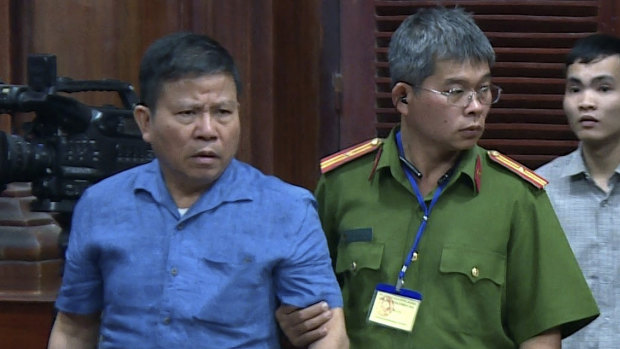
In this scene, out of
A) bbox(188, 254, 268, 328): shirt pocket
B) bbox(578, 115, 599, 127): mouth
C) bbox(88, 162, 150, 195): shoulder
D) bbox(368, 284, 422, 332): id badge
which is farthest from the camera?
bbox(578, 115, 599, 127): mouth

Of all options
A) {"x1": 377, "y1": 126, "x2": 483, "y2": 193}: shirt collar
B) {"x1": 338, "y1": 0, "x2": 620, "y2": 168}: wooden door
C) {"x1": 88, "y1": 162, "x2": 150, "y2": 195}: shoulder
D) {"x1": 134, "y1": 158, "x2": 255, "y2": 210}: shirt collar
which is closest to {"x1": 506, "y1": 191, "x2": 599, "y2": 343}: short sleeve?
{"x1": 377, "y1": 126, "x2": 483, "y2": 193}: shirt collar

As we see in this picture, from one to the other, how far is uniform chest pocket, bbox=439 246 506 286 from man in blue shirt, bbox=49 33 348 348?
29 cm

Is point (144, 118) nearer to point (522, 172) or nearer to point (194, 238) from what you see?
point (194, 238)

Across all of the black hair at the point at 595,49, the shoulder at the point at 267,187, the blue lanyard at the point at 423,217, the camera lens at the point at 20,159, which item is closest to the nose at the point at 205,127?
the shoulder at the point at 267,187

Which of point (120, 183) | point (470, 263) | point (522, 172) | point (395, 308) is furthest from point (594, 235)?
point (120, 183)

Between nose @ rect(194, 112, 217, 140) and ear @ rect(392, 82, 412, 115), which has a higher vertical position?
ear @ rect(392, 82, 412, 115)

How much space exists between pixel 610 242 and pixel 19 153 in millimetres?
1358

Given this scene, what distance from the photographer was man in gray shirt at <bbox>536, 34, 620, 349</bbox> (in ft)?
9.34

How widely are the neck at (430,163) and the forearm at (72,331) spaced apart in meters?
0.71

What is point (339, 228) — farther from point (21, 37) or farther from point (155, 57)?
point (21, 37)

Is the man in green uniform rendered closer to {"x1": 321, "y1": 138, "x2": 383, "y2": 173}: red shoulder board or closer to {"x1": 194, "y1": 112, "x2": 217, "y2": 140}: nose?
{"x1": 321, "y1": 138, "x2": 383, "y2": 173}: red shoulder board

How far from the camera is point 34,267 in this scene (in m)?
3.26

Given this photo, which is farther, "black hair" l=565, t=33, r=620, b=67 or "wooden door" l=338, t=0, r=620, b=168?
"wooden door" l=338, t=0, r=620, b=168

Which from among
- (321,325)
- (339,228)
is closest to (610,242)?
(339,228)
